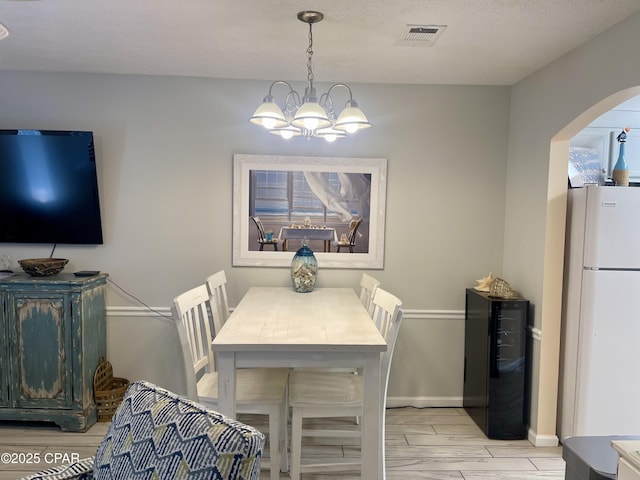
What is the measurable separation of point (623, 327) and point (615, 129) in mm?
1431

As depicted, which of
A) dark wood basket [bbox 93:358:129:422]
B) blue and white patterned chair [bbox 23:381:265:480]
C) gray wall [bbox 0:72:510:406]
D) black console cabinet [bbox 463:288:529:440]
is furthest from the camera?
gray wall [bbox 0:72:510:406]

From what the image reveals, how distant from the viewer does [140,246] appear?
335cm

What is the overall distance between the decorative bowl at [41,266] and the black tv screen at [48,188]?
0.74 feet

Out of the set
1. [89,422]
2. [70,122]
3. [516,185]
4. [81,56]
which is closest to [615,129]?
[516,185]

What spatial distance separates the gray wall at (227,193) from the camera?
3.29 meters

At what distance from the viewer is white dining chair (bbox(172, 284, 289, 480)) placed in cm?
224

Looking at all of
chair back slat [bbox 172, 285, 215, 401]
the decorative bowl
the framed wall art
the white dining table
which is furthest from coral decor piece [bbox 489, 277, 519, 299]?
the decorative bowl

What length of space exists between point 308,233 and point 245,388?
4.34ft

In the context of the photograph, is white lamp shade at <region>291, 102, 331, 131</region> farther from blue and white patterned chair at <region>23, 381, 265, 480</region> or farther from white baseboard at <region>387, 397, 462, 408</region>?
white baseboard at <region>387, 397, 462, 408</region>

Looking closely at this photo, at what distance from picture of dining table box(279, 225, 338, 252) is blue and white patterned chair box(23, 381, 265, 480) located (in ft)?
6.52

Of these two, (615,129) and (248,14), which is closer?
(248,14)

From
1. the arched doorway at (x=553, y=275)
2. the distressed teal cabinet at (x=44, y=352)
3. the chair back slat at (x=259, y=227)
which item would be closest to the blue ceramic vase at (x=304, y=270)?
the chair back slat at (x=259, y=227)

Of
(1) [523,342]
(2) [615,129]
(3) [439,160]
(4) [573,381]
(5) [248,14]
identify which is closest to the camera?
(5) [248,14]

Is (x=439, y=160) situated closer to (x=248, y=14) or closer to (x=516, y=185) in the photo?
(x=516, y=185)
